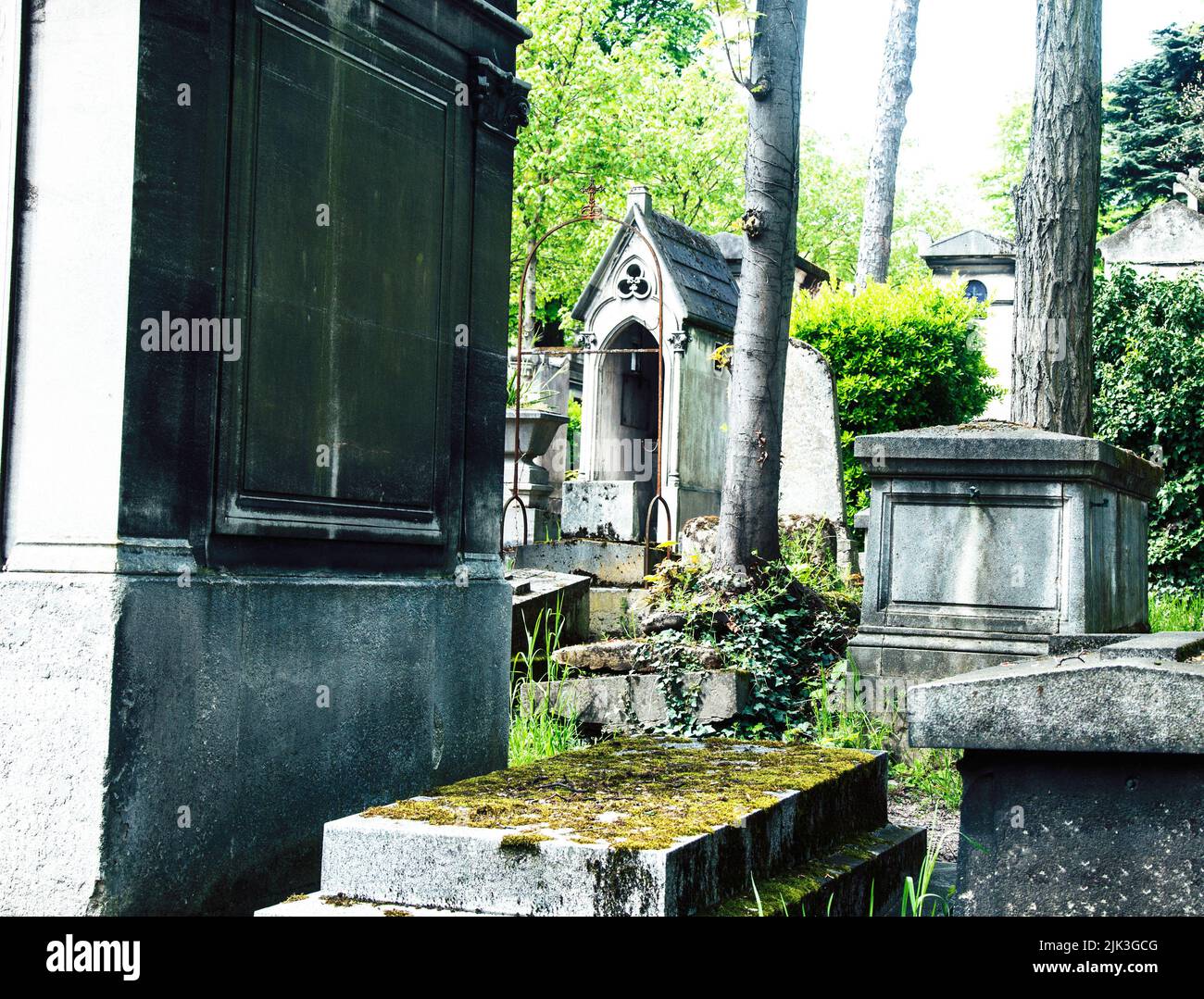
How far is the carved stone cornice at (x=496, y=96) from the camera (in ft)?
17.6

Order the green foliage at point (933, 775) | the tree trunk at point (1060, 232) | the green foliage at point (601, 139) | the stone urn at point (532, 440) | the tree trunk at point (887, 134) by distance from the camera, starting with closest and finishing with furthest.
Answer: the green foliage at point (933, 775)
the tree trunk at point (1060, 232)
the stone urn at point (532, 440)
the tree trunk at point (887, 134)
the green foliage at point (601, 139)

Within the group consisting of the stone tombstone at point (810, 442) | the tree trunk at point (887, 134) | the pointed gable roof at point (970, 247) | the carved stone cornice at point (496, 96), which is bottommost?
the stone tombstone at point (810, 442)

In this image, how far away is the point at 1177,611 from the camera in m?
11.1

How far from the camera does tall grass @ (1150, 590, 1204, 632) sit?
1007 cm

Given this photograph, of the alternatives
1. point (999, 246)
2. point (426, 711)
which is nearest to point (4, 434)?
point (426, 711)

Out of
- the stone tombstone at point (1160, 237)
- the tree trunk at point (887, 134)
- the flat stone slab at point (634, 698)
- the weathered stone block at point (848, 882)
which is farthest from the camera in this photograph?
the stone tombstone at point (1160, 237)

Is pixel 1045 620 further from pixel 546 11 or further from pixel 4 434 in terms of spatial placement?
pixel 546 11

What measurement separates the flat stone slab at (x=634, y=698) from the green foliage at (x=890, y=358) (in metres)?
6.73

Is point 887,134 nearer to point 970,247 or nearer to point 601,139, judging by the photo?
point 601,139

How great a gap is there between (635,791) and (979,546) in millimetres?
3943

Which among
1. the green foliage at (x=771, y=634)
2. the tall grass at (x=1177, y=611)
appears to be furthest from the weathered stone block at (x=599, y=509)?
the tall grass at (x=1177, y=611)

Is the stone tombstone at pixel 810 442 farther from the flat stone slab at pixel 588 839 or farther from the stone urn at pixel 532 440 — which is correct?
the flat stone slab at pixel 588 839

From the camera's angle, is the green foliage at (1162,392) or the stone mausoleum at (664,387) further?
the green foliage at (1162,392)
